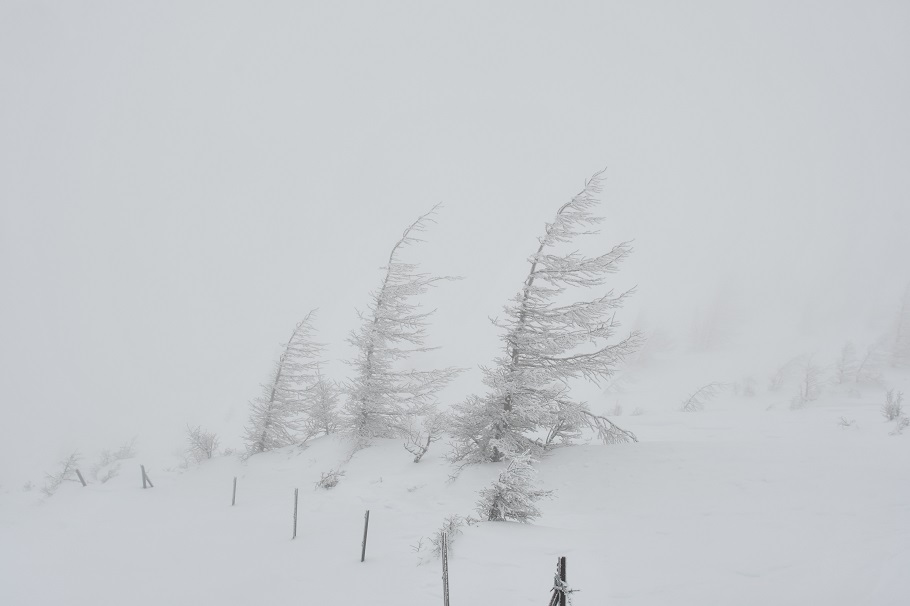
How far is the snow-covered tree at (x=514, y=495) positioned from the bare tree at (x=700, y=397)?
16189 mm

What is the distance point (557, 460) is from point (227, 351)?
146798 mm

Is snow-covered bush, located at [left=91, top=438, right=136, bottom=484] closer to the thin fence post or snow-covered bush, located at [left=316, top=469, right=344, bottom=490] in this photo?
snow-covered bush, located at [left=316, top=469, right=344, bottom=490]

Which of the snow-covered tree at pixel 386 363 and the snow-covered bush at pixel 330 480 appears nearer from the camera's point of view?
the snow-covered bush at pixel 330 480

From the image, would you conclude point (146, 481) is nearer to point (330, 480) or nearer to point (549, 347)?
point (330, 480)

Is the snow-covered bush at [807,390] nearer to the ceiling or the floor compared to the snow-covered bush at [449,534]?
nearer to the ceiling

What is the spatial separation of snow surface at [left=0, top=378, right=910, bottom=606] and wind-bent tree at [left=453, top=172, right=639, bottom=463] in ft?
4.28

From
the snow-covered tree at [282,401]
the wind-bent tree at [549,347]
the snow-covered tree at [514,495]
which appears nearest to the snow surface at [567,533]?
the snow-covered tree at [514,495]

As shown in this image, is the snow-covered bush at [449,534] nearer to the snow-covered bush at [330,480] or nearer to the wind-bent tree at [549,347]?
the wind-bent tree at [549,347]

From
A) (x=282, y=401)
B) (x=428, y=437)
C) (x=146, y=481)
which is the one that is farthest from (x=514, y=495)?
(x=146, y=481)

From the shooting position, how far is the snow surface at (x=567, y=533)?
19.6 feet

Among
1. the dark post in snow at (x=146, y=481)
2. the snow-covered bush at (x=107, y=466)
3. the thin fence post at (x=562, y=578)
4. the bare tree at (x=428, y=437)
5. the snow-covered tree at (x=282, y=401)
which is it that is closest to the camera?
the thin fence post at (x=562, y=578)

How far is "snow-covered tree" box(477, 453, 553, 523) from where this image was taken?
8.02 m

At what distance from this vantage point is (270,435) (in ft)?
65.4

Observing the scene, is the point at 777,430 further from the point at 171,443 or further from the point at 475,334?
the point at 475,334
